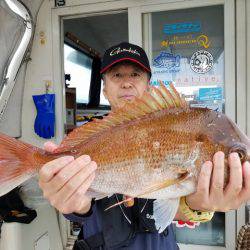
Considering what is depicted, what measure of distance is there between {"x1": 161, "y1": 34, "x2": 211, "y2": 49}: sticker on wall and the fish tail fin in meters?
2.80

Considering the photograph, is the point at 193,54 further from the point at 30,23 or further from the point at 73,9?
the point at 30,23

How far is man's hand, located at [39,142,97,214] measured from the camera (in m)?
1.22

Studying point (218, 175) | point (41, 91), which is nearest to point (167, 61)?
point (41, 91)

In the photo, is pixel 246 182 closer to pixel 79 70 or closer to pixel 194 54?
pixel 194 54

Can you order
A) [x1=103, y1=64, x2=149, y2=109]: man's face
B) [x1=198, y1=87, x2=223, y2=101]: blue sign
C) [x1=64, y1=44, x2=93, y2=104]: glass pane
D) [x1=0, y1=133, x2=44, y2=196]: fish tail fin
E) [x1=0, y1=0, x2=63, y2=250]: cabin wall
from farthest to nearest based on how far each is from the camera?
[x1=64, y1=44, x2=93, y2=104]: glass pane < [x1=0, y1=0, x2=63, y2=250]: cabin wall < [x1=198, y1=87, x2=223, y2=101]: blue sign < [x1=103, y1=64, x2=149, y2=109]: man's face < [x1=0, y1=133, x2=44, y2=196]: fish tail fin

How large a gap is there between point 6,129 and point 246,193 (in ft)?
11.0

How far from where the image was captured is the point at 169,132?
1279 millimetres

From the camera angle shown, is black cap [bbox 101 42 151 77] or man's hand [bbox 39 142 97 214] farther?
black cap [bbox 101 42 151 77]

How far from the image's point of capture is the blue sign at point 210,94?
11.7ft

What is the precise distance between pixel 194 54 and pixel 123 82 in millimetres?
2013

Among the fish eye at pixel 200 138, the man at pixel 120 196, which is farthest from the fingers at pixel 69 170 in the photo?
the fish eye at pixel 200 138

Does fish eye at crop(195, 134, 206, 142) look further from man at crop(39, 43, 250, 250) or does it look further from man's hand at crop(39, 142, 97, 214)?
man's hand at crop(39, 142, 97, 214)

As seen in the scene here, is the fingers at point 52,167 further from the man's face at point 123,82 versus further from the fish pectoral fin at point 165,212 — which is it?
the man's face at point 123,82

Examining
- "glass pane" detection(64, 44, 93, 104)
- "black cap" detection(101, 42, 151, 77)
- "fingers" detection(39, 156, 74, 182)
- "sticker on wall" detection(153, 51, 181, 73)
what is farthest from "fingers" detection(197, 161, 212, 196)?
"glass pane" detection(64, 44, 93, 104)
